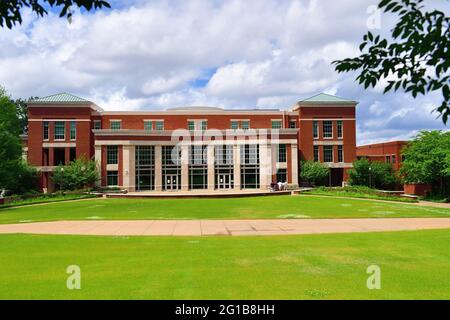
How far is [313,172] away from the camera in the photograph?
203 feet

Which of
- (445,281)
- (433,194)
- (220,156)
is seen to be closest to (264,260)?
(445,281)

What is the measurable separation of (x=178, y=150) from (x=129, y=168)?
25.1ft

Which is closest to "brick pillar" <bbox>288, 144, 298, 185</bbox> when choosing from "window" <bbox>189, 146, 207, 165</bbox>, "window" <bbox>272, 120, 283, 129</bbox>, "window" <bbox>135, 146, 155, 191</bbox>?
"window" <bbox>272, 120, 283, 129</bbox>

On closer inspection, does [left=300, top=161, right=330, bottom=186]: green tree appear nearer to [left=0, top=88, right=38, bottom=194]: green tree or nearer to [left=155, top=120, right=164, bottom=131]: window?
[left=155, top=120, right=164, bottom=131]: window

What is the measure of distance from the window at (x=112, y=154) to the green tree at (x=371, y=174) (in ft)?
111

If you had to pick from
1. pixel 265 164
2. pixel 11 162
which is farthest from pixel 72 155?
pixel 265 164

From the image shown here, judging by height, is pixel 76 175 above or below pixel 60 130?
below

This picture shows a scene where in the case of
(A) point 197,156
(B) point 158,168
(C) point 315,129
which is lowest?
(B) point 158,168

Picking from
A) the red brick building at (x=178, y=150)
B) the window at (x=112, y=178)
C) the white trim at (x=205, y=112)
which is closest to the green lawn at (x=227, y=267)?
the window at (x=112, y=178)

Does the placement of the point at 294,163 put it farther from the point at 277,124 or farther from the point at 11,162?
the point at 11,162

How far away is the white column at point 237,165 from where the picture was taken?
63.4 metres

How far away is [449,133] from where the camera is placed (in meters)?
52.8

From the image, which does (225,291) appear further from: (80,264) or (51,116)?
(51,116)
